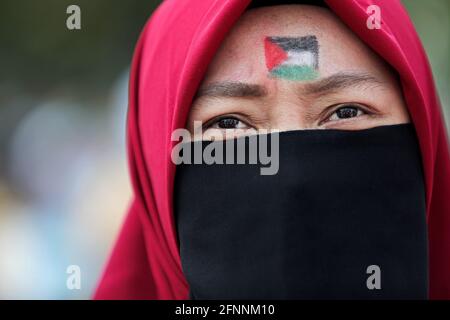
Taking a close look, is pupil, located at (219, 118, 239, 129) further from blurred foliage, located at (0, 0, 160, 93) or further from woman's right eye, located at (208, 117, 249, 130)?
blurred foliage, located at (0, 0, 160, 93)

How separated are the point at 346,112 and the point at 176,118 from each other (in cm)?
55

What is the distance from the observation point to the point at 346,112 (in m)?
2.19

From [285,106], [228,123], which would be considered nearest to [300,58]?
[285,106]

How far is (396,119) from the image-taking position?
220 cm

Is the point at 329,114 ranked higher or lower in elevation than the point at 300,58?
lower

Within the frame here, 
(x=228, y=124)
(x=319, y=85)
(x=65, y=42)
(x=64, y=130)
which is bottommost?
(x=228, y=124)

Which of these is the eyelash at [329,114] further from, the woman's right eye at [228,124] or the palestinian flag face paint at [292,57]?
the palestinian flag face paint at [292,57]

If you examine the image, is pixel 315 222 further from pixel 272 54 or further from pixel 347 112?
pixel 272 54

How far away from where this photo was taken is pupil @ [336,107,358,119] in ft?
7.16

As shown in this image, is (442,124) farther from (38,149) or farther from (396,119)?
(38,149)

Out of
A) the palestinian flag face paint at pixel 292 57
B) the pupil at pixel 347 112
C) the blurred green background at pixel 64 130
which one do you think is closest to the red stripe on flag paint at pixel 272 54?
the palestinian flag face paint at pixel 292 57

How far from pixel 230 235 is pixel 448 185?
85cm

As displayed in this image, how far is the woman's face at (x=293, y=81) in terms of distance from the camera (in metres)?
2.13

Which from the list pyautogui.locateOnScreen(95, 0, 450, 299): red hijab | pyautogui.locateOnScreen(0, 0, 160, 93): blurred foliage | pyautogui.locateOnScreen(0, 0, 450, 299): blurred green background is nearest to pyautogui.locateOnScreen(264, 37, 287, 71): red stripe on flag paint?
pyautogui.locateOnScreen(95, 0, 450, 299): red hijab
